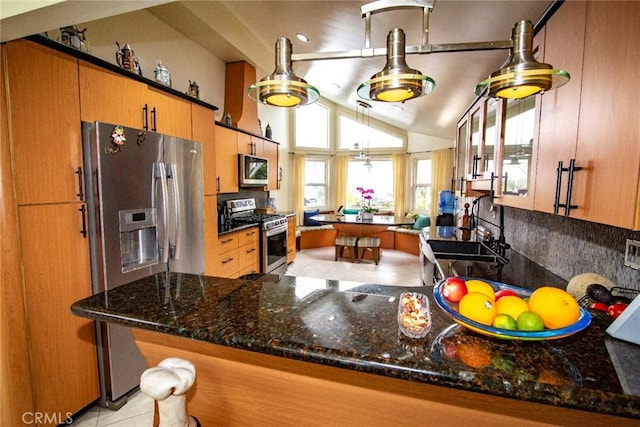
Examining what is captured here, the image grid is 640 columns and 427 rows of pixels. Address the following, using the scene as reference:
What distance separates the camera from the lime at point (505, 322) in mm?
729

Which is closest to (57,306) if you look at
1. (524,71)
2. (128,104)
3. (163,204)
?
(163,204)

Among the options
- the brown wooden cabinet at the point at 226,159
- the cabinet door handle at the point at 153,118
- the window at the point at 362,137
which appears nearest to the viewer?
the cabinet door handle at the point at 153,118

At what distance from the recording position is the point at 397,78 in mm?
989

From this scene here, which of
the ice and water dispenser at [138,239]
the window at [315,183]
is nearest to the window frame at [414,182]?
the window at [315,183]

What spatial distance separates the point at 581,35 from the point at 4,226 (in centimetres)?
264

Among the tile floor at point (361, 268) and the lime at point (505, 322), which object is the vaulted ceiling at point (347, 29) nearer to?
the lime at point (505, 322)

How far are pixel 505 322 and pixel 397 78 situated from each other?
818 millimetres

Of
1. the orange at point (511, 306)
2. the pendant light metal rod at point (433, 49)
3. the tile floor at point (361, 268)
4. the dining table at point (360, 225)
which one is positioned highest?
the pendant light metal rod at point (433, 49)

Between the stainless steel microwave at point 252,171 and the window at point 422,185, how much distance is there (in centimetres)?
405

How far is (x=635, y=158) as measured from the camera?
2.52ft

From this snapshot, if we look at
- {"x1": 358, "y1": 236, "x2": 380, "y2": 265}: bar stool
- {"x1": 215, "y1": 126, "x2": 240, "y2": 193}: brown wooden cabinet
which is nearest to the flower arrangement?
{"x1": 358, "y1": 236, "x2": 380, "y2": 265}: bar stool

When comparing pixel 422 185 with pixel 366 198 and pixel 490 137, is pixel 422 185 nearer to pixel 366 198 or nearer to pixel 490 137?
pixel 366 198

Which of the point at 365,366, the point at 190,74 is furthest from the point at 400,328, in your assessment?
the point at 190,74

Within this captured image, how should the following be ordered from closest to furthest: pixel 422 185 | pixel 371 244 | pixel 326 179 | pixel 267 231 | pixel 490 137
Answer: pixel 490 137 < pixel 267 231 < pixel 371 244 < pixel 422 185 < pixel 326 179
